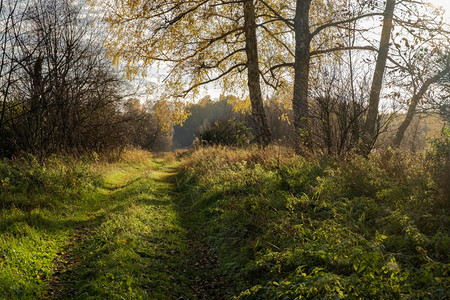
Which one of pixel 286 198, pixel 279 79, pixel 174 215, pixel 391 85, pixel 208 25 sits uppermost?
pixel 208 25

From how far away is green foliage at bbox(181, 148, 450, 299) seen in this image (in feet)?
11.2

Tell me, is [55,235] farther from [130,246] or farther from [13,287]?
[13,287]

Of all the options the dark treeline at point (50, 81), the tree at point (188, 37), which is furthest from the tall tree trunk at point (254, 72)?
the dark treeline at point (50, 81)

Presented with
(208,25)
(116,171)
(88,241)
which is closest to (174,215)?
(88,241)

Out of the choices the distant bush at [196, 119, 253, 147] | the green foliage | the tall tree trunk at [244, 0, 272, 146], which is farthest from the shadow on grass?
the distant bush at [196, 119, 253, 147]

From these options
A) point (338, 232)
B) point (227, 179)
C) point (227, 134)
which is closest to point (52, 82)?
point (227, 179)

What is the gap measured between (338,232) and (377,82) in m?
5.94

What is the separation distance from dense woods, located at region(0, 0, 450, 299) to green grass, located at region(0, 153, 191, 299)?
0.11 feet

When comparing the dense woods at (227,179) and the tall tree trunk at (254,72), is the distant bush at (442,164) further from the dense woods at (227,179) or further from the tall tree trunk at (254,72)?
the tall tree trunk at (254,72)

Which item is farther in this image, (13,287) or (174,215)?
(174,215)

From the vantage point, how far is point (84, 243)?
6.05 meters

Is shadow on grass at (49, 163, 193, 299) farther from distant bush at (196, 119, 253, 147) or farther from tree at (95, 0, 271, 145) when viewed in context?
distant bush at (196, 119, 253, 147)

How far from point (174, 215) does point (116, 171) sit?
647 centimetres

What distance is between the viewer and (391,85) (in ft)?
28.9
